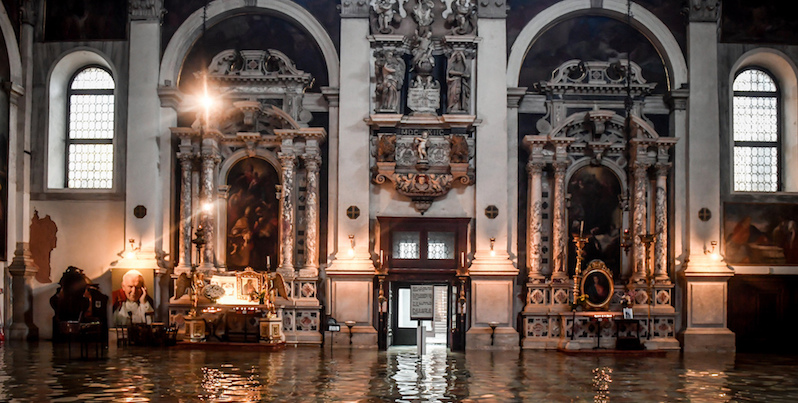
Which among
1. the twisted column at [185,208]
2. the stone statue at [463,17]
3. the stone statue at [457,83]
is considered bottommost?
the twisted column at [185,208]

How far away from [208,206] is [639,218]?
11.5 meters

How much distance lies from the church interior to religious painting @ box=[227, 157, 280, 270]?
0.06 m

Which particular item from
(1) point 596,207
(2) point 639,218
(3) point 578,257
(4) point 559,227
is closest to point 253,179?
(4) point 559,227

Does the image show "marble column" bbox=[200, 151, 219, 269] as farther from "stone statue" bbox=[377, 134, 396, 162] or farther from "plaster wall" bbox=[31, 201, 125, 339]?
"stone statue" bbox=[377, 134, 396, 162]

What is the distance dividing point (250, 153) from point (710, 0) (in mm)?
13205

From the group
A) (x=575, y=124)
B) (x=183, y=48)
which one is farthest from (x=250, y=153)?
(x=575, y=124)

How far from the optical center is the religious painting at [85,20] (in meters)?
24.4

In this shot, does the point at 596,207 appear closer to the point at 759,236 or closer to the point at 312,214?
the point at 759,236

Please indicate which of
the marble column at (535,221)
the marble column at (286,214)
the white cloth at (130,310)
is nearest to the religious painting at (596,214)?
the marble column at (535,221)

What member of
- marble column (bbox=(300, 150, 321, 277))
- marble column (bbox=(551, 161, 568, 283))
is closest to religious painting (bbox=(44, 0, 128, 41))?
marble column (bbox=(300, 150, 321, 277))

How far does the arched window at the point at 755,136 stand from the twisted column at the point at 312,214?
11672mm

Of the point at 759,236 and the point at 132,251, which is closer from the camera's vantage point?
the point at 132,251

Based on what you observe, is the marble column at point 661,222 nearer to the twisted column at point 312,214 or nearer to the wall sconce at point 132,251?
the twisted column at point 312,214

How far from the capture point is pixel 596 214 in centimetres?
2419
